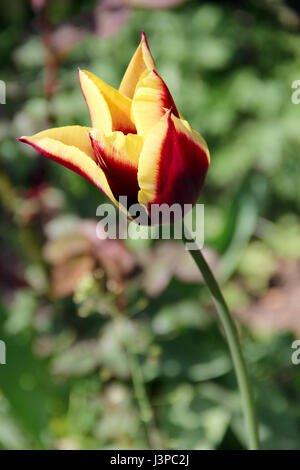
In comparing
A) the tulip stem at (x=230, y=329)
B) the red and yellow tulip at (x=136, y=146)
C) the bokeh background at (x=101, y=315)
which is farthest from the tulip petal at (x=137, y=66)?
the bokeh background at (x=101, y=315)

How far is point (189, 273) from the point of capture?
0.86 metres

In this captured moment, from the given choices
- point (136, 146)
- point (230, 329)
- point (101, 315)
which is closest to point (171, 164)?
point (136, 146)

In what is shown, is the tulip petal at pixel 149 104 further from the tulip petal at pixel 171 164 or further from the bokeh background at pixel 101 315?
the bokeh background at pixel 101 315

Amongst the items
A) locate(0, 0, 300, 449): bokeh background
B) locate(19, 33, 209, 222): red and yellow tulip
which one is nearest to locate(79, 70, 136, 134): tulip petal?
locate(19, 33, 209, 222): red and yellow tulip

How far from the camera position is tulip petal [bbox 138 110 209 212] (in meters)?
0.39

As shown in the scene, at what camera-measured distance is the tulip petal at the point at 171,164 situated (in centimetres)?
39

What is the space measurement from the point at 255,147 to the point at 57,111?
3.05 feet

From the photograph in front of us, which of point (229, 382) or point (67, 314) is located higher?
point (67, 314)

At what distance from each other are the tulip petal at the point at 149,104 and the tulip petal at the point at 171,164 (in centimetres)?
1

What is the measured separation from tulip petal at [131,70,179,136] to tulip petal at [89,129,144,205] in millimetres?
10

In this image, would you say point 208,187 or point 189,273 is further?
point 208,187

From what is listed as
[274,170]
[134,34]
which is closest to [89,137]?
[274,170]

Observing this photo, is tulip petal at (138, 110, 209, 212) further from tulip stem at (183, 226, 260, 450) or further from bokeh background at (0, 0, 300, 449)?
bokeh background at (0, 0, 300, 449)

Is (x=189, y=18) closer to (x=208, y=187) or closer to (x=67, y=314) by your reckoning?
(x=208, y=187)
